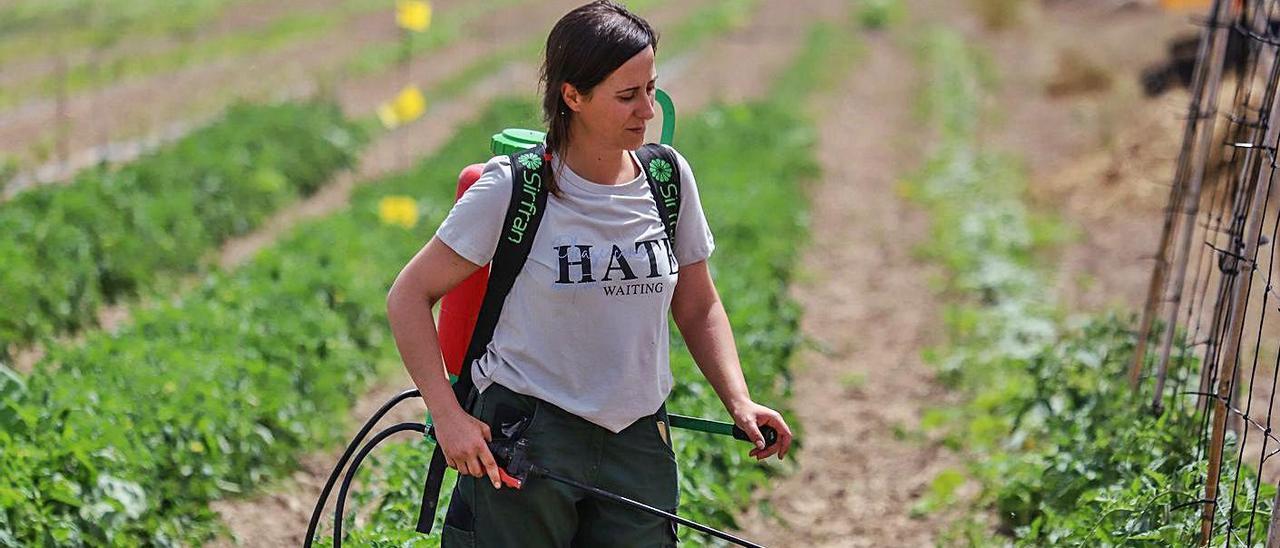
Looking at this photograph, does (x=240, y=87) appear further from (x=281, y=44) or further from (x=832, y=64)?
(x=832, y=64)

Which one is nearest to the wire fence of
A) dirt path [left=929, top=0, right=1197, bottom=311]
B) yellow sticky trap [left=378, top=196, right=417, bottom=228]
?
dirt path [left=929, top=0, right=1197, bottom=311]

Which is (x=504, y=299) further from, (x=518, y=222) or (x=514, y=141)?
(x=514, y=141)

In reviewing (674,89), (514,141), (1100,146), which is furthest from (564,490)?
(674,89)

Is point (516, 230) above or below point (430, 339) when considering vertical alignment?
above

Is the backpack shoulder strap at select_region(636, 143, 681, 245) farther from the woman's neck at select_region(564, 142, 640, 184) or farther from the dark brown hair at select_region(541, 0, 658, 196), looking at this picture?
the dark brown hair at select_region(541, 0, 658, 196)

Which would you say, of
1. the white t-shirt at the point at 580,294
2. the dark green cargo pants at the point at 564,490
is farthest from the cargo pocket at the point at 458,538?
the white t-shirt at the point at 580,294

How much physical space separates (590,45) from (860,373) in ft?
18.3

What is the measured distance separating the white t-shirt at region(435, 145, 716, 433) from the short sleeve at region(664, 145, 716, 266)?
0.11 metres

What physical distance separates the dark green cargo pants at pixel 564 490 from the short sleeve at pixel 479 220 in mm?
308

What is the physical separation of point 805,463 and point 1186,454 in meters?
2.31

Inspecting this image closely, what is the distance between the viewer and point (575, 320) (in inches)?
109

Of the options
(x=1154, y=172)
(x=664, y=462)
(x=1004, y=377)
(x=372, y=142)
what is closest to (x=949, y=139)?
(x=1154, y=172)

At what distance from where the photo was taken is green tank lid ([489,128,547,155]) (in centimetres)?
291

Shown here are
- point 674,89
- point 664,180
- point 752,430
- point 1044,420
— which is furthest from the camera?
point 674,89
